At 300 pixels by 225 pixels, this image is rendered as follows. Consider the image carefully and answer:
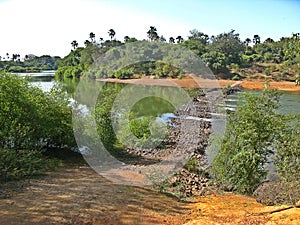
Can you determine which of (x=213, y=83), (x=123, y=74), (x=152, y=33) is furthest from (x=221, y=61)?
(x=152, y=33)

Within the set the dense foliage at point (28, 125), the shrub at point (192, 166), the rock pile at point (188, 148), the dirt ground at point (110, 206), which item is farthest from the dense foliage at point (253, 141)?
the dense foliage at point (28, 125)

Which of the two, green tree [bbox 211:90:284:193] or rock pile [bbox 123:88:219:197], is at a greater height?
green tree [bbox 211:90:284:193]

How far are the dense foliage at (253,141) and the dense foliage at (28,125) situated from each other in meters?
6.57

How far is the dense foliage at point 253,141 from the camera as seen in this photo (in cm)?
1000

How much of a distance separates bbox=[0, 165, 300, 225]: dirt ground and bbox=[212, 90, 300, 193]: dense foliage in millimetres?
1002

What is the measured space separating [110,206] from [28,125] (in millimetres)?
5868

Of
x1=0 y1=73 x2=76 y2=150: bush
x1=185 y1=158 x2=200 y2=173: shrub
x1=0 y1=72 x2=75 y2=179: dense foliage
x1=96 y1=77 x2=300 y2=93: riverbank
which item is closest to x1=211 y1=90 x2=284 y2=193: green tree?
x1=185 y1=158 x2=200 y2=173: shrub

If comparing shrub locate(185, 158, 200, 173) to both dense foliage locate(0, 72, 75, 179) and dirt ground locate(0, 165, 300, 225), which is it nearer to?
dirt ground locate(0, 165, 300, 225)

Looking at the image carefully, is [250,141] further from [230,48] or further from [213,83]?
[230,48]

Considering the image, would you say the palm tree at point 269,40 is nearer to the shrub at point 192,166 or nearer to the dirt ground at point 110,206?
the shrub at point 192,166

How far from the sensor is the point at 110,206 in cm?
767

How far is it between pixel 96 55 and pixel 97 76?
601 inches

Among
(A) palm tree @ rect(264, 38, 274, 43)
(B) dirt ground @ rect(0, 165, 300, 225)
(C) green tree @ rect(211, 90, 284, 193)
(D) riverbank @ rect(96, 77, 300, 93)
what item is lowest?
(B) dirt ground @ rect(0, 165, 300, 225)

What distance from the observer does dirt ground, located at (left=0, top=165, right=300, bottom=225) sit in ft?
22.1
